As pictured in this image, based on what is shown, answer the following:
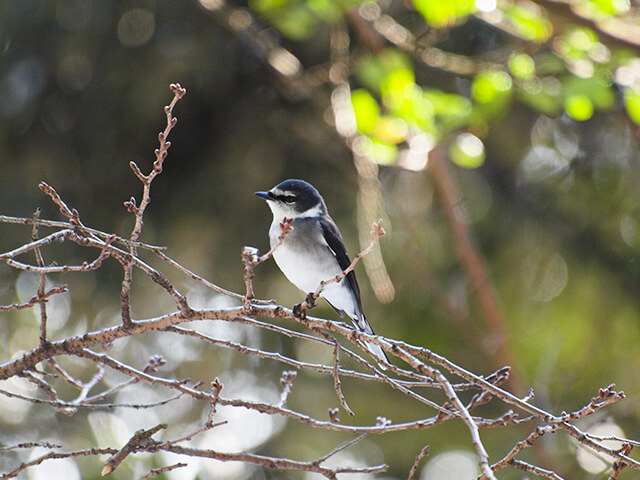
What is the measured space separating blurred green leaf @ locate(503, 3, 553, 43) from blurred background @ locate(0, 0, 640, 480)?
0.58 metres

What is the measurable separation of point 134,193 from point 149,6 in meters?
1.26

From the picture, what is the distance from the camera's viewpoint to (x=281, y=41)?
491 cm

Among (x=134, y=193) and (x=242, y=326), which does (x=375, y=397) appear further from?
(x=134, y=193)

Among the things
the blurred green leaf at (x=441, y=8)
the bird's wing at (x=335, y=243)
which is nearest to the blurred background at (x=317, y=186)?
the bird's wing at (x=335, y=243)

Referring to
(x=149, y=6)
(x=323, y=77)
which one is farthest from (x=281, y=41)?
(x=149, y=6)

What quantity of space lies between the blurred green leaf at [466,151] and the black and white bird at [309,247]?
81 cm

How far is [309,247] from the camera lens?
3.88m

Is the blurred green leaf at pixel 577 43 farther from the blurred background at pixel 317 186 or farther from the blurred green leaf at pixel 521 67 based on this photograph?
the blurred background at pixel 317 186

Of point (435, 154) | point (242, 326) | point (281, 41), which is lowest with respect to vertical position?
point (242, 326)

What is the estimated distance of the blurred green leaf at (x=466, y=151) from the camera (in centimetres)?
356

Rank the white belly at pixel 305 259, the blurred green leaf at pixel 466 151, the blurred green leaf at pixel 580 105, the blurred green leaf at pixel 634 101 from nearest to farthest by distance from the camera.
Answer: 1. the blurred green leaf at pixel 634 101
2. the blurred green leaf at pixel 580 105
3. the blurred green leaf at pixel 466 151
4. the white belly at pixel 305 259

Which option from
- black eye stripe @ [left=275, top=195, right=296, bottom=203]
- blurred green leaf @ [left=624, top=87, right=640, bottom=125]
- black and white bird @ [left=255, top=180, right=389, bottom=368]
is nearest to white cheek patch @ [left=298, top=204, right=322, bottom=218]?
black and white bird @ [left=255, top=180, right=389, bottom=368]

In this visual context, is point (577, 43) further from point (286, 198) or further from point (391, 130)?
point (286, 198)

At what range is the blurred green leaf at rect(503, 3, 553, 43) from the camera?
3266 millimetres
